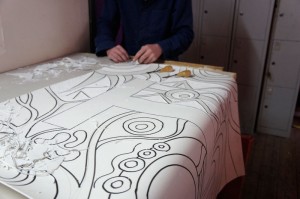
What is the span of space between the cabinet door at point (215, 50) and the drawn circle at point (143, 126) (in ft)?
4.88

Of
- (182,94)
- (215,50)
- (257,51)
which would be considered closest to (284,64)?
(257,51)

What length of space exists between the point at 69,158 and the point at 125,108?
19cm

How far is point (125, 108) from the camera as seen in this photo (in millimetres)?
551

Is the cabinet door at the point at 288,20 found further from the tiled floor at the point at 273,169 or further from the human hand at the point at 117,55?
the human hand at the point at 117,55

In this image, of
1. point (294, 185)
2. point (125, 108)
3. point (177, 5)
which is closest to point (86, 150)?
point (125, 108)

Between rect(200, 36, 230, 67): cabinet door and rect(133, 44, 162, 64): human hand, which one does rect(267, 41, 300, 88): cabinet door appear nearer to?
rect(200, 36, 230, 67): cabinet door

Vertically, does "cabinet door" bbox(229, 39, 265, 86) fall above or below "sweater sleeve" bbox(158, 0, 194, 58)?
below

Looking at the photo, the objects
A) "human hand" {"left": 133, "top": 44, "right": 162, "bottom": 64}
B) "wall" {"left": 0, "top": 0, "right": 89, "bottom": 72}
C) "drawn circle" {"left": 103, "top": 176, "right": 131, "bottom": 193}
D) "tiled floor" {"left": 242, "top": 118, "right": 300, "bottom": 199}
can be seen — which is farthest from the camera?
"tiled floor" {"left": 242, "top": 118, "right": 300, "bottom": 199}

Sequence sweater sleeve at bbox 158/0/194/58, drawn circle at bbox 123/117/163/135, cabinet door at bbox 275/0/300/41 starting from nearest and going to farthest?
1. drawn circle at bbox 123/117/163/135
2. sweater sleeve at bbox 158/0/194/58
3. cabinet door at bbox 275/0/300/41

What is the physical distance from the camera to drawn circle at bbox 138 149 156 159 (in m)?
0.39

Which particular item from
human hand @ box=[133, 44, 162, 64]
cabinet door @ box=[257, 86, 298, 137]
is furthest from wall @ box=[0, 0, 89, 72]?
cabinet door @ box=[257, 86, 298, 137]

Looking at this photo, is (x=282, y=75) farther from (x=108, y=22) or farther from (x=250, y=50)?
(x=108, y=22)

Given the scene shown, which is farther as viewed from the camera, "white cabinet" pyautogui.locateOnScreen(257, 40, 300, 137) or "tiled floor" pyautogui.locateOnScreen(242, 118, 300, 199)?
"white cabinet" pyautogui.locateOnScreen(257, 40, 300, 137)

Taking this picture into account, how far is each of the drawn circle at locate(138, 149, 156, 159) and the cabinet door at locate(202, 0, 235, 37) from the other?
1.59 metres
